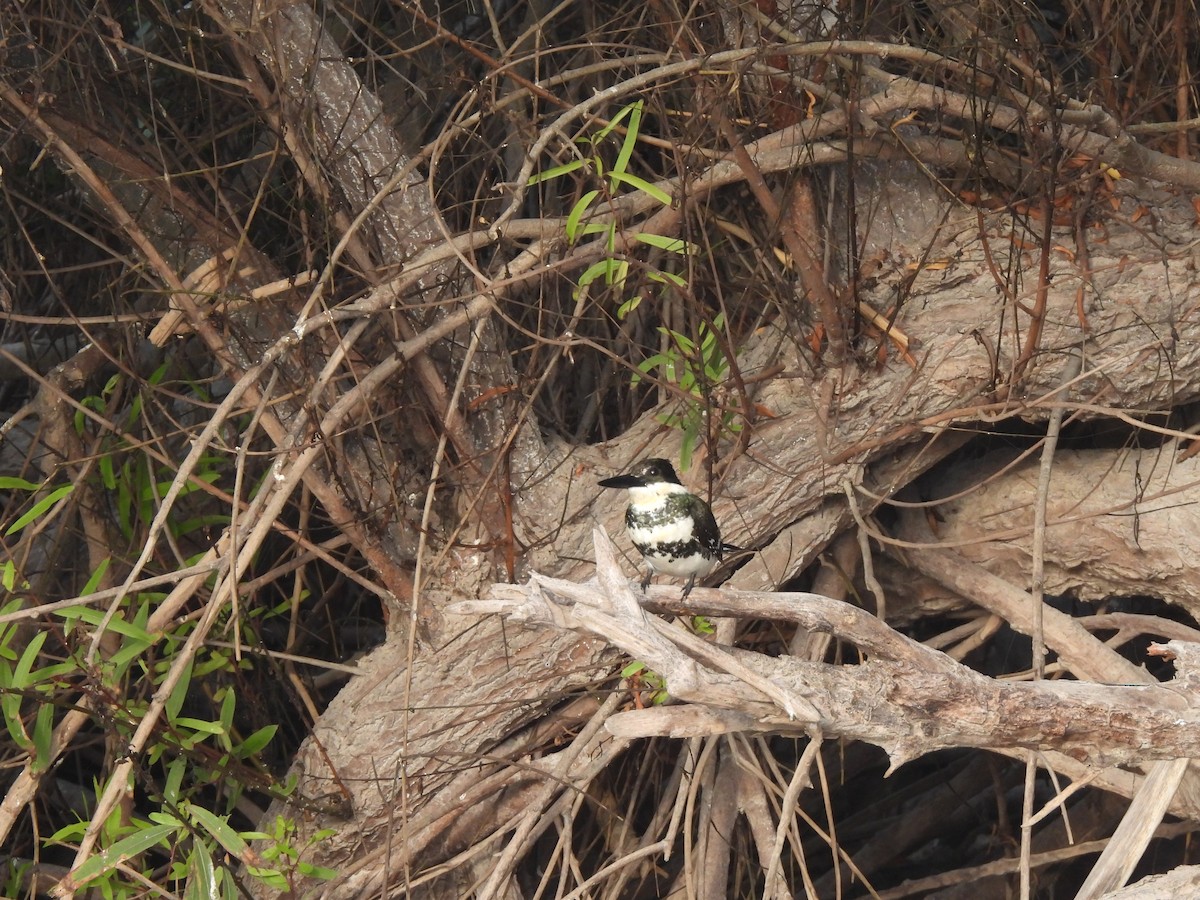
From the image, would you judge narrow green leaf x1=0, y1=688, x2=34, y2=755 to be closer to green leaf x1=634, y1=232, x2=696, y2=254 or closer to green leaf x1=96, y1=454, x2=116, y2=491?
green leaf x1=96, y1=454, x2=116, y2=491

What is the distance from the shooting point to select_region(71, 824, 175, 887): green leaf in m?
2.04

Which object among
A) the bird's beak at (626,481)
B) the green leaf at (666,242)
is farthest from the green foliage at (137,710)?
the green leaf at (666,242)

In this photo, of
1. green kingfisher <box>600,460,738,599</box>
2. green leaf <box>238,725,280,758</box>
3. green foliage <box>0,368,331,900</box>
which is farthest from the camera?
green leaf <box>238,725,280,758</box>

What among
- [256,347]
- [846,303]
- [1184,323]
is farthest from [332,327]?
[1184,323]

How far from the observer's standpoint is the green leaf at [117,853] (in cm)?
204

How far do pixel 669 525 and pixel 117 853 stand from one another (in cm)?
104

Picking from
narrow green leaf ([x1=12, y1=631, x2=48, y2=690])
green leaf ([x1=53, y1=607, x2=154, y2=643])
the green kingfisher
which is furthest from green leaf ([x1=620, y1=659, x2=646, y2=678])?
narrow green leaf ([x1=12, y1=631, x2=48, y2=690])

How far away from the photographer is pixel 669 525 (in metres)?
1.98

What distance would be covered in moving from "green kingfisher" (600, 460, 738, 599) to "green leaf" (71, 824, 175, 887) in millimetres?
914

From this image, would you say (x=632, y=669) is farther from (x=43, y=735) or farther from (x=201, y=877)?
(x=43, y=735)

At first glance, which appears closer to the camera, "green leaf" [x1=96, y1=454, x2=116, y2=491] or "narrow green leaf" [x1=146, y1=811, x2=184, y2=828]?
"narrow green leaf" [x1=146, y1=811, x2=184, y2=828]

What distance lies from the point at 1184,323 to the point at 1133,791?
846 millimetres

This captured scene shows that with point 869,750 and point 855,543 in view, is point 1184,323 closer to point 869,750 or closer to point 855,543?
point 855,543

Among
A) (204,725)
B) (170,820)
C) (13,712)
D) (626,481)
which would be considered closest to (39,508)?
(13,712)
